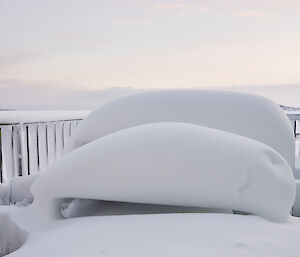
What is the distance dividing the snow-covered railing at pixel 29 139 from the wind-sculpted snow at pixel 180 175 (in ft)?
5.91

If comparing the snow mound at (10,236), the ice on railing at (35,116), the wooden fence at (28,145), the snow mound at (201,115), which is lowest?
the wooden fence at (28,145)

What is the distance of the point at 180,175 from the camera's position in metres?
0.65

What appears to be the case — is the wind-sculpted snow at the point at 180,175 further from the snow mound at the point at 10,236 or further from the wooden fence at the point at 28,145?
the wooden fence at the point at 28,145

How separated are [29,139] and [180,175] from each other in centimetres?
239

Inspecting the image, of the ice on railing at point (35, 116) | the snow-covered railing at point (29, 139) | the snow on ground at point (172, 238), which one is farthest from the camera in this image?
the snow-covered railing at point (29, 139)

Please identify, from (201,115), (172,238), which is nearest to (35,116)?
(201,115)

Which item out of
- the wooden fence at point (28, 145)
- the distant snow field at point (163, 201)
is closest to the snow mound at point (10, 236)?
the distant snow field at point (163, 201)

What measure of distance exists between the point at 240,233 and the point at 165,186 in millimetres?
184

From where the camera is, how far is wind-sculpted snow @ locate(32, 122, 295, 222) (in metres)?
0.65

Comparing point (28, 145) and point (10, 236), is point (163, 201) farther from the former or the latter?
point (28, 145)

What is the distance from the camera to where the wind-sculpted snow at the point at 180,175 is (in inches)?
25.5

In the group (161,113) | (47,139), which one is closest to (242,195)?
(161,113)

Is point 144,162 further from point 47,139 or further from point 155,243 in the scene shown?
point 47,139

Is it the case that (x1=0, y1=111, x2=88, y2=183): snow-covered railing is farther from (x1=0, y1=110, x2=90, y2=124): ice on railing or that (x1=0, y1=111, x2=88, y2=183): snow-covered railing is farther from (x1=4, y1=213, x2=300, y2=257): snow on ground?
(x1=4, y1=213, x2=300, y2=257): snow on ground
